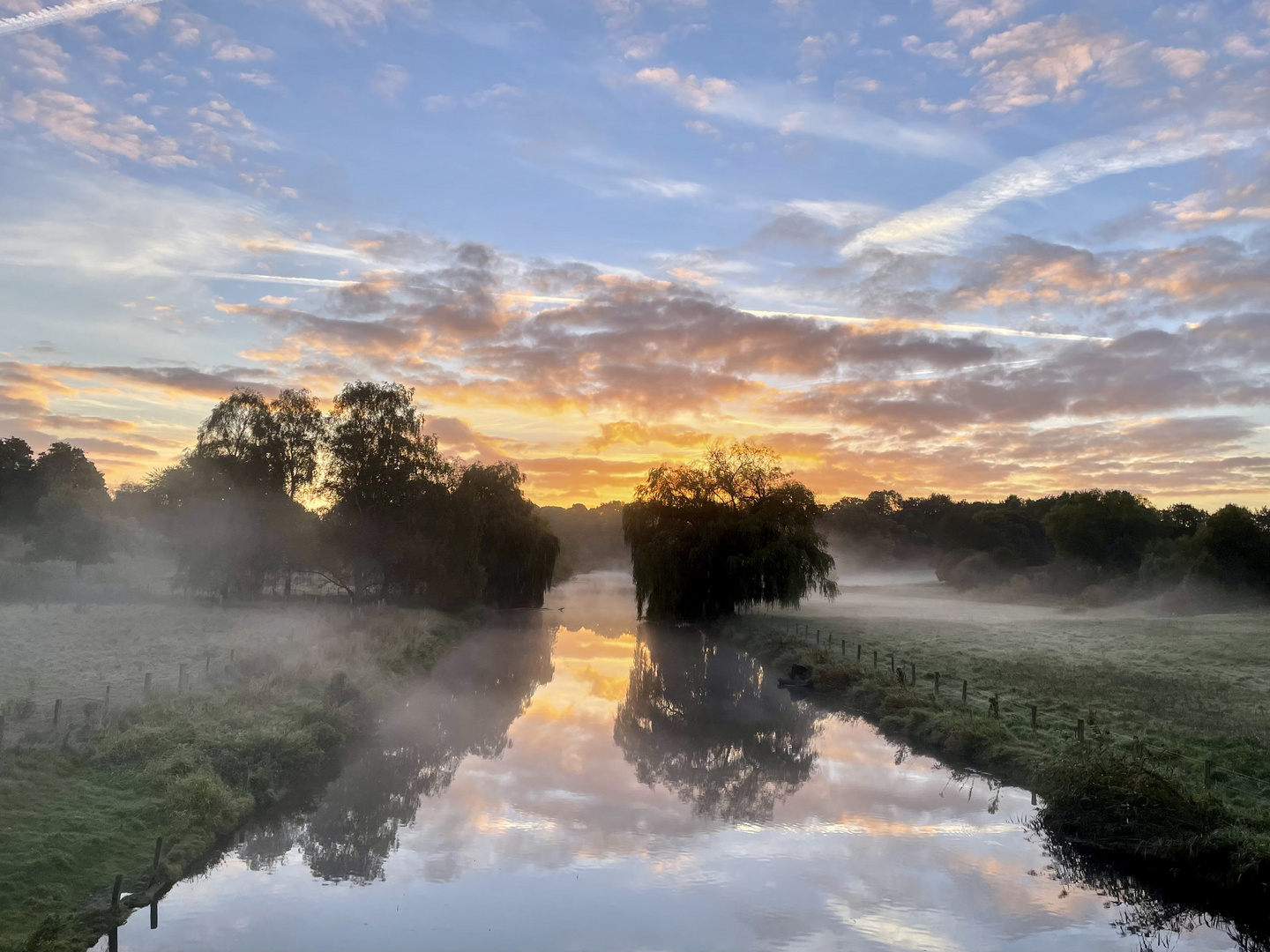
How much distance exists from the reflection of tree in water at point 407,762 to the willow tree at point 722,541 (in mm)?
10257

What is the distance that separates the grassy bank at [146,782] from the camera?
36.5 ft

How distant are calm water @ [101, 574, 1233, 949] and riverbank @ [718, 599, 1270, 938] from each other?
3.53 feet

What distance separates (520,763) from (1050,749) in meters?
11.9

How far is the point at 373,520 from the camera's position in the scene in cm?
4991

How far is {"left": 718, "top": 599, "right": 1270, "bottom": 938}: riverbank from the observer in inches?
551

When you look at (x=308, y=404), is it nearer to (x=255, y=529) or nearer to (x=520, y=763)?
(x=255, y=529)

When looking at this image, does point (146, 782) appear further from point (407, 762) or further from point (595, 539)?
point (595, 539)

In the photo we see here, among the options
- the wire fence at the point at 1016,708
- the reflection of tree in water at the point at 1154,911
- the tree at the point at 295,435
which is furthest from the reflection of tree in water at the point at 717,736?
the tree at the point at 295,435

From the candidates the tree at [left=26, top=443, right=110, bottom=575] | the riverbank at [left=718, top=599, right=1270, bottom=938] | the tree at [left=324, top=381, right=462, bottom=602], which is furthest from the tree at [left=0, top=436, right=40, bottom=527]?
the riverbank at [left=718, top=599, right=1270, bottom=938]

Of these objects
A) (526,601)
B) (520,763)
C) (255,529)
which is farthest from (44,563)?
(520,763)

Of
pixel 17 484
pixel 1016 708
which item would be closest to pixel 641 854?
pixel 1016 708

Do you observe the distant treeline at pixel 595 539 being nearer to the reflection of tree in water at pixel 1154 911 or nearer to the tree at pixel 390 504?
the tree at pixel 390 504

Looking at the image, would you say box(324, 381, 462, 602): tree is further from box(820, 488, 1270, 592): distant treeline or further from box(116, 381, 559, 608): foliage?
box(820, 488, 1270, 592): distant treeline

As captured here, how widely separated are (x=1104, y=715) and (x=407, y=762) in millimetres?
17136
